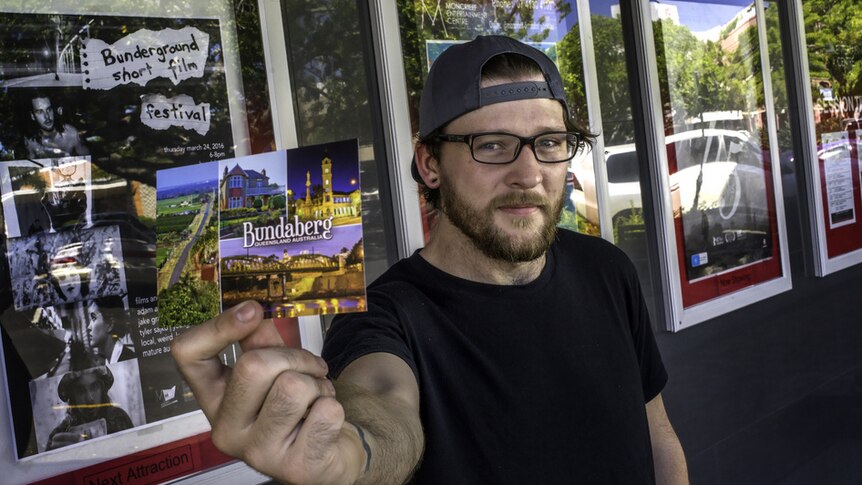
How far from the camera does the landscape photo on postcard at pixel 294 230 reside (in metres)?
1.01

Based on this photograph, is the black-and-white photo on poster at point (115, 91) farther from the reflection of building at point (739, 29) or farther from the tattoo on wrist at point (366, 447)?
the reflection of building at point (739, 29)

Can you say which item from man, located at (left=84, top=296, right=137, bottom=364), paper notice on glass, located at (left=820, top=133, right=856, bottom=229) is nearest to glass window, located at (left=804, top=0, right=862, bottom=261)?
paper notice on glass, located at (left=820, top=133, right=856, bottom=229)

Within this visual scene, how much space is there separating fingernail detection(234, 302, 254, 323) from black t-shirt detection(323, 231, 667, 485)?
1.29 feet

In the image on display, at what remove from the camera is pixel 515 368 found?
4.91ft

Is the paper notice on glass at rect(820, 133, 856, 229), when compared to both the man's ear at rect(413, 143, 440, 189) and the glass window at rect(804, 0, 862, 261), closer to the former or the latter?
the glass window at rect(804, 0, 862, 261)

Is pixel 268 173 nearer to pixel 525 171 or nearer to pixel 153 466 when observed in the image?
pixel 525 171

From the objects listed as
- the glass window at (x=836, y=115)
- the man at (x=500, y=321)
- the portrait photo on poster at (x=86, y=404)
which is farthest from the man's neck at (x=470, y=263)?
the glass window at (x=836, y=115)

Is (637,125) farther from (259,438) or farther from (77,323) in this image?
(259,438)

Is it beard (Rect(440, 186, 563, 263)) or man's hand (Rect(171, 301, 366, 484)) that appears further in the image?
beard (Rect(440, 186, 563, 263))

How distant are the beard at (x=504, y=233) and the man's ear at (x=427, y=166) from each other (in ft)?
0.50

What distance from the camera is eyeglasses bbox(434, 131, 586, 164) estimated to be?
1.59 meters

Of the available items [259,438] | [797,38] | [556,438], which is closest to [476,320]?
[556,438]

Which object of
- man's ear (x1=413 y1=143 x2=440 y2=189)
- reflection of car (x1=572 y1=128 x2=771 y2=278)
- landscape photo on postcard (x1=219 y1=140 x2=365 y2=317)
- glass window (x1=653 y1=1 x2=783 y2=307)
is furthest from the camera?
glass window (x1=653 y1=1 x2=783 y2=307)

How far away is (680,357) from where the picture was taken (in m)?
3.72
